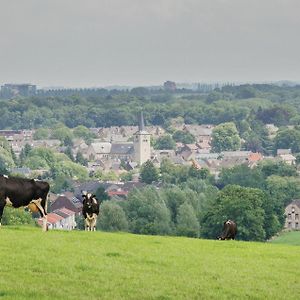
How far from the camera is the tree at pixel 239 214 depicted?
61.7 meters

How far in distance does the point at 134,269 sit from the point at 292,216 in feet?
248

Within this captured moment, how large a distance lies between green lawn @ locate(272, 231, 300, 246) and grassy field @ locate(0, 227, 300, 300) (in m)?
49.4

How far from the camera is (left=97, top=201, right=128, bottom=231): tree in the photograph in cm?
7055

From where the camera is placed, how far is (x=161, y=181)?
124m

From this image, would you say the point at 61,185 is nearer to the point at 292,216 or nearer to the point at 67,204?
the point at 67,204

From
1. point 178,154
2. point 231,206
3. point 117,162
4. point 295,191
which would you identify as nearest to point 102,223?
point 231,206

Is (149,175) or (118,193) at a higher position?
(118,193)

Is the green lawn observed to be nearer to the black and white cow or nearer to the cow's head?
the cow's head

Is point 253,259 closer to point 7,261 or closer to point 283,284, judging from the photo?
point 283,284

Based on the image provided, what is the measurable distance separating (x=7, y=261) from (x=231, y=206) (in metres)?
48.7

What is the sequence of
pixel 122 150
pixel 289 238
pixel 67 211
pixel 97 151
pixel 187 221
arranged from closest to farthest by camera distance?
pixel 187 221 → pixel 289 238 → pixel 67 211 → pixel 97 151 → pixel 122 150

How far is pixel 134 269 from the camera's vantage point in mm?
15195

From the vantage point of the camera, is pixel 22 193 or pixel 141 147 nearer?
pixel 22 193

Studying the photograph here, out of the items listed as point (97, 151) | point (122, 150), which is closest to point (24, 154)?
point (97, 151)
